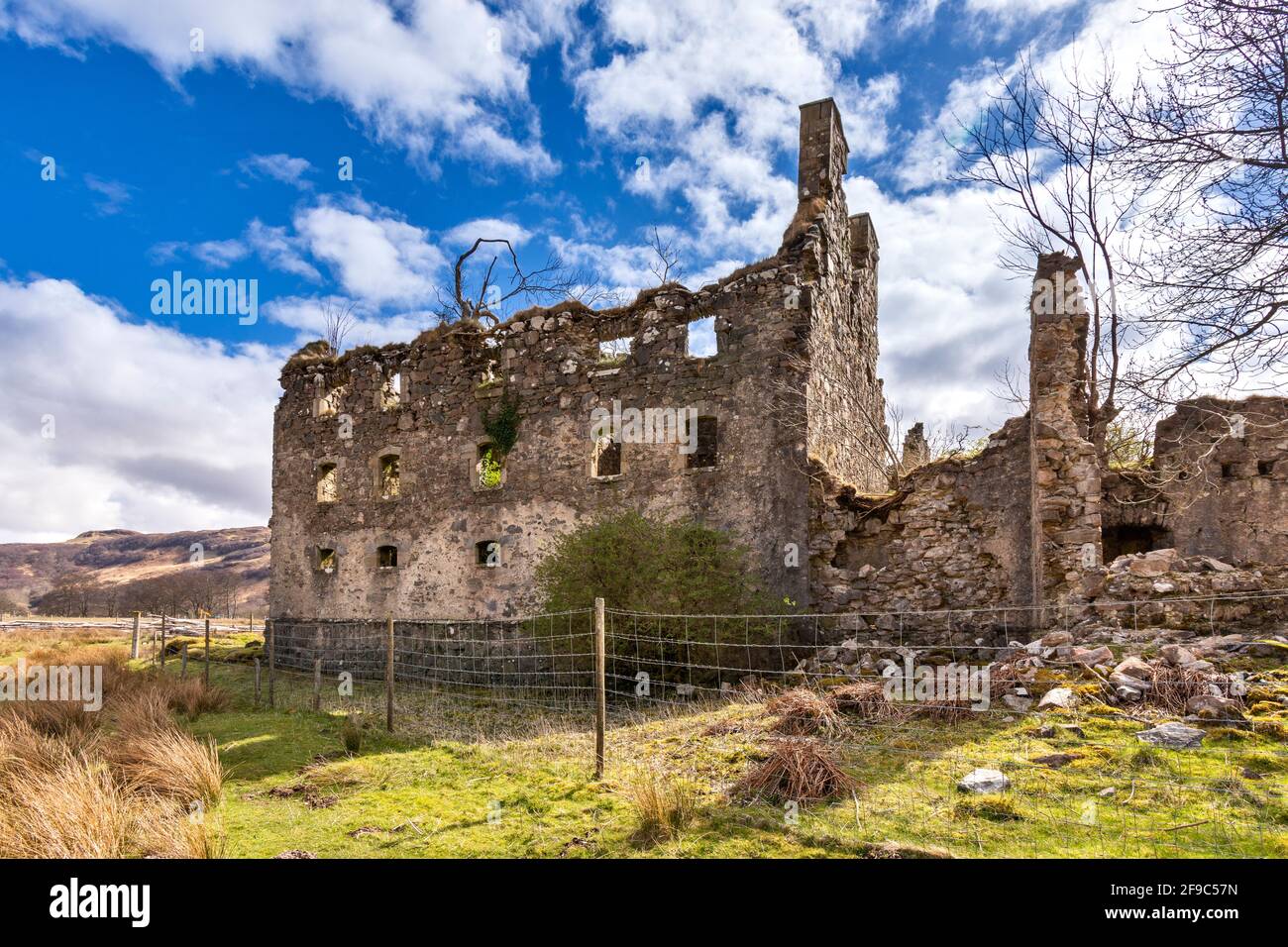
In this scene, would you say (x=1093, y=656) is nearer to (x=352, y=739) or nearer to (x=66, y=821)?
(x=352, y=739)

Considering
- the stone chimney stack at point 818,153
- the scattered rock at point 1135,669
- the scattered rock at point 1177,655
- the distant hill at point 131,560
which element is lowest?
the distant hill at point 131,560

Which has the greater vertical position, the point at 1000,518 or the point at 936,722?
the point at 1000,518

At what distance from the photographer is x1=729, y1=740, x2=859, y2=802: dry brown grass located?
6500 millimetres

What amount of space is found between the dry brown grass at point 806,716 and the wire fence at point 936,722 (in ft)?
0.08

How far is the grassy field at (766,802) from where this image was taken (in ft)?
17.8

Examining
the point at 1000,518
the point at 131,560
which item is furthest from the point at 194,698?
the point at 131,560

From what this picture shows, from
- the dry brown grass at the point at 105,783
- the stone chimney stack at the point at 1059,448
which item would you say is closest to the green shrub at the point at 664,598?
the stone chimney stack at the point at 1059,448

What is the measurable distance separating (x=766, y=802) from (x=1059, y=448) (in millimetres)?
8166

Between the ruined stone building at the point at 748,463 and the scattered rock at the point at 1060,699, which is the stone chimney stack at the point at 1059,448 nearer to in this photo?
the ruined stone building at the point at 748,463

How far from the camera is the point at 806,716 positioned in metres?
8.55

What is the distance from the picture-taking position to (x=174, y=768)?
718 centimetres

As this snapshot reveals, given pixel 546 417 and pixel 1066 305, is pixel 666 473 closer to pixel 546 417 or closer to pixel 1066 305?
pixel 546 417
